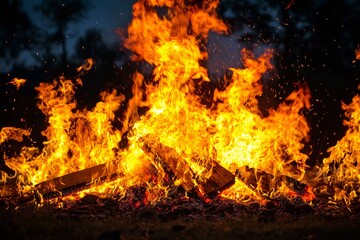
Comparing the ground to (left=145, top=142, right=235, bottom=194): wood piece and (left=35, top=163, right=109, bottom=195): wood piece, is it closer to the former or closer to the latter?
(left=145, top=142, right=235, bottom=194): wood piece

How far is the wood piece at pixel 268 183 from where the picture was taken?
9586mm

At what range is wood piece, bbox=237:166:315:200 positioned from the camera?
31.4 ft

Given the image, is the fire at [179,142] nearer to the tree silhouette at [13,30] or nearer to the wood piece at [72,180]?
the wood piece at [72,180]

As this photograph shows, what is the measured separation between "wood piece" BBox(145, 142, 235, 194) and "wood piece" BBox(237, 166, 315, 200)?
18.5 inches

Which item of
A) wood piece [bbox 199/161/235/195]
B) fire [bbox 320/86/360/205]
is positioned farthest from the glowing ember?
fire [bbox 320/86/360/205]

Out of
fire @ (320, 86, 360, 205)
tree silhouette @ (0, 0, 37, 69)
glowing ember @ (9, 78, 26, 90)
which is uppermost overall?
tree silhouette @ (0, 0, 37, 69)

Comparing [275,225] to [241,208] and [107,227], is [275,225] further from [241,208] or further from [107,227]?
[107,227]

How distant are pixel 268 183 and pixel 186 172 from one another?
2135 millimetres

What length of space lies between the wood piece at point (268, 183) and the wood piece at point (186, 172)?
469mm

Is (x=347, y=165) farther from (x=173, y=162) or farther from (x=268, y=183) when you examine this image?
(x=173, y=162)

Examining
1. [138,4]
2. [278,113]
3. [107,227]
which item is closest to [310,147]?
[278,113]

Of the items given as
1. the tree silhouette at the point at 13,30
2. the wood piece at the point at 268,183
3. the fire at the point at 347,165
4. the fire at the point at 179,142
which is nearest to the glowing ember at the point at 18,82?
the tree silhouette at the point at 13,30

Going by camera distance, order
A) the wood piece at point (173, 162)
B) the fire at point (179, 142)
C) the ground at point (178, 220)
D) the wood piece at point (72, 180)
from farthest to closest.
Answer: the fire at point (179, 142)
the wood piece at point (72, 180)
the wood piece at point (173, 162)
the ground at point (178, 220)

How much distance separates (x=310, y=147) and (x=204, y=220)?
9.80 meters
